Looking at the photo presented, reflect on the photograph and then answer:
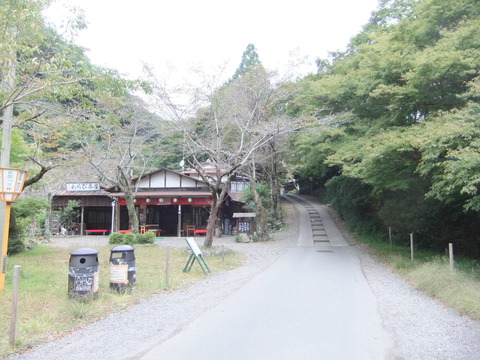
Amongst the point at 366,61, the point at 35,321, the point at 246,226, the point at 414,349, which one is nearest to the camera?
the point at 414,349

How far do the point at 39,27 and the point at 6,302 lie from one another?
221 inches

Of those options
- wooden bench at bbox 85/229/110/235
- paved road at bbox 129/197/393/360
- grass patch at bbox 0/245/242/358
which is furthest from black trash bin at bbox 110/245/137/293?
wooden bench at bbox 85/229/110/235

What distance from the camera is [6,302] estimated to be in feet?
22.6

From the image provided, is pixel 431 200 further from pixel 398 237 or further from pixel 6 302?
pixel 6 302

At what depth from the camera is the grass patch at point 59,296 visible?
5.45m

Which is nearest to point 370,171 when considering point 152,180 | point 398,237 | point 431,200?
point 431,200

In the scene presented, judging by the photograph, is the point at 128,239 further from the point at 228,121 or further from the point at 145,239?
the point at 228,121

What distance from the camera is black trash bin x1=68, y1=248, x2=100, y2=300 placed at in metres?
6.87

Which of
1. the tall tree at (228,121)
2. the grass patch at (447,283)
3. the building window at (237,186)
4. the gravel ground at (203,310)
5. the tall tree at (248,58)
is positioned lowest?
the gravel ground at (203,310)

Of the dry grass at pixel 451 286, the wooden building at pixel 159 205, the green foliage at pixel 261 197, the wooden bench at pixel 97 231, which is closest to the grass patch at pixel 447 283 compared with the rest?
the dry grass at pixel 451 286

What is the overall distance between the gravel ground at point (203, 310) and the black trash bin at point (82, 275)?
2.75 ft

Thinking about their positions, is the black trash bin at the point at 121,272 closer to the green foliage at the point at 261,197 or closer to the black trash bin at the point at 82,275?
the black trash bin at the point at 82,275

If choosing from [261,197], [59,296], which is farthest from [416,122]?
[59,296]

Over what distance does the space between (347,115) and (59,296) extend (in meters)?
14.1
